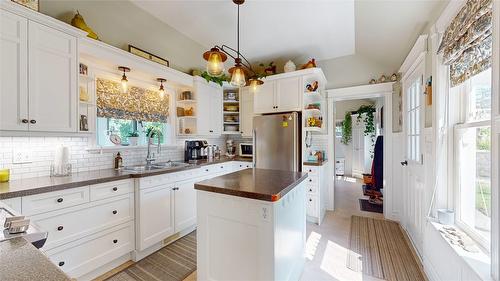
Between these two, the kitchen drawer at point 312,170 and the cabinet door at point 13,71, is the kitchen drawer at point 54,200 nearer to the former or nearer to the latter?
the cabinet door at point 13,71

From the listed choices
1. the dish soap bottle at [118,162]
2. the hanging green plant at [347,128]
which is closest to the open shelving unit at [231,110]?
the dish soap bottle at [118,162]

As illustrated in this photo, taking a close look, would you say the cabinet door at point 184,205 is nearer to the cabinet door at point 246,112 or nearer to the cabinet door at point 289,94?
the cabinet door at point 246,112

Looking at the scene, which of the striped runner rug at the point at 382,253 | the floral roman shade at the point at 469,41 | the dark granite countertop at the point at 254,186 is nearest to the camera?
the floral roman shade at the point at 469,41

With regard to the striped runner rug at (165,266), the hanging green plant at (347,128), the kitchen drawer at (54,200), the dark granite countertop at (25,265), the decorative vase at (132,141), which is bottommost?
the striped runner rug at (165,266)

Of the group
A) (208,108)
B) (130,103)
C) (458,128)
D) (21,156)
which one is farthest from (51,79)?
(458,128)

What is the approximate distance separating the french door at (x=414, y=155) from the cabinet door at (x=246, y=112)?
2.48m

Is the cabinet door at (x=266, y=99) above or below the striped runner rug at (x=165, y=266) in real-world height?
above

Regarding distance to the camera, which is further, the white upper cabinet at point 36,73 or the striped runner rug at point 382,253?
the striped runner rug at point 382,253

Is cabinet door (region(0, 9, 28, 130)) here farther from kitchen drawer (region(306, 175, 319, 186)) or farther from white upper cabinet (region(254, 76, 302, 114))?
kitchen drawer (region(306, 175, 319, 186))

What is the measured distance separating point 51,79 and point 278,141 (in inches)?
108

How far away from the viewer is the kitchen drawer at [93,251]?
5.53ft

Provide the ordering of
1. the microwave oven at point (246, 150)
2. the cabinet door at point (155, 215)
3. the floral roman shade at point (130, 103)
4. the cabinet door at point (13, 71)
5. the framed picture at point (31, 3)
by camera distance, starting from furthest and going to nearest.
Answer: the microwave oven at point (246, 150) < the floral roman shade at point (130, 103) < the cabinet door at point (155, 215) < the framed picture at point (31, 3) < the cabinet door at point (13, 71)

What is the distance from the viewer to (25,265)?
59 cm

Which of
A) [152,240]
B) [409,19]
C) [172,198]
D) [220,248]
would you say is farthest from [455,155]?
[152,240]
